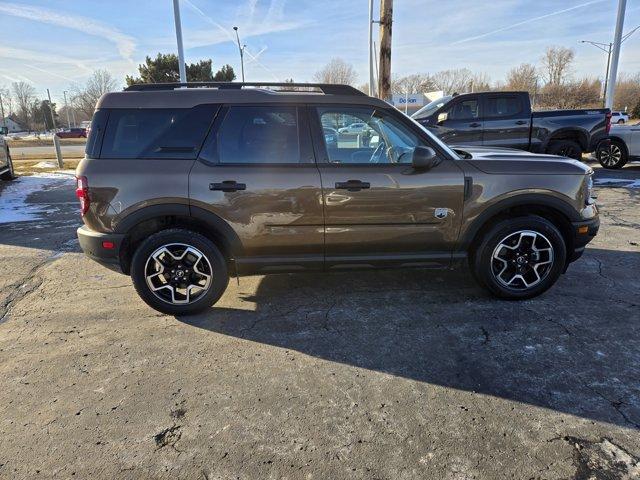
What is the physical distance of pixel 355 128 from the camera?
13.1 feet

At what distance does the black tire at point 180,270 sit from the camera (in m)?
3.83

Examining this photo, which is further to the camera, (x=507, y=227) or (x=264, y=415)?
(x=507, y=227)

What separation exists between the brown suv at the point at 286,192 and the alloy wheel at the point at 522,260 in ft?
0.04

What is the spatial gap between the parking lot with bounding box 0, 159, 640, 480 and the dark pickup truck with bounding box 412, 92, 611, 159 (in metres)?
6.61

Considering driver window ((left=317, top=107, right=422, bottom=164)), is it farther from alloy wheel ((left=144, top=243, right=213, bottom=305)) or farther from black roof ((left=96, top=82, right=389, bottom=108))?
alloy wheel ((left=144, top=243, right=213, bottom=305))

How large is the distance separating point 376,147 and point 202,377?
2.34m

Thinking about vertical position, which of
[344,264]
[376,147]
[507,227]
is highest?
[376,147]

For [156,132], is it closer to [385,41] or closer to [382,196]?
[382,196]

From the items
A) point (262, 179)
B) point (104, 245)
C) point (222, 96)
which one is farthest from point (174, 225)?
point (222, 96)

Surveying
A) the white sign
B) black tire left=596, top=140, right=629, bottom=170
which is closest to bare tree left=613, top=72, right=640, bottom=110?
the white sign

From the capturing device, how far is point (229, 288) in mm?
4688

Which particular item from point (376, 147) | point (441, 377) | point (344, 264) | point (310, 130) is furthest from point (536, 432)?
point (310, 130)

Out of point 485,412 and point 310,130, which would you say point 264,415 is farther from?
point 310,130

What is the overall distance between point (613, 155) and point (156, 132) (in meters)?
13.1
